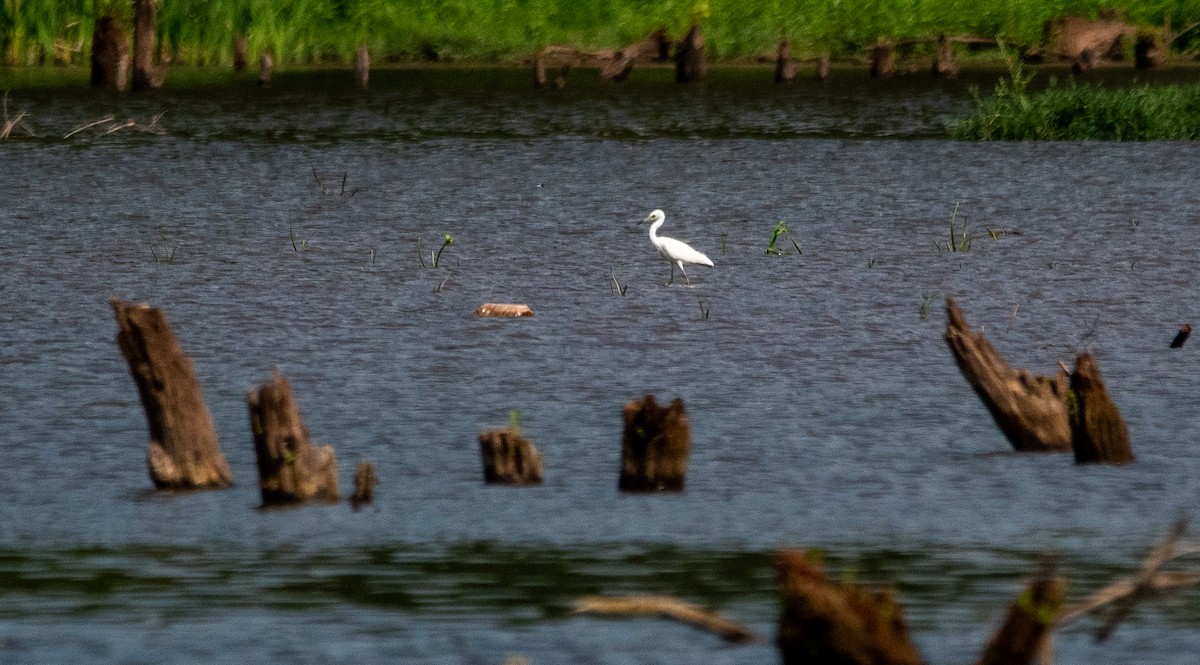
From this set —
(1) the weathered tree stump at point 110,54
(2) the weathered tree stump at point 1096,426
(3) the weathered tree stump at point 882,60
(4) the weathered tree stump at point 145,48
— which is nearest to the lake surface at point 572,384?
(2) the weathered tree stump at point 1096,426

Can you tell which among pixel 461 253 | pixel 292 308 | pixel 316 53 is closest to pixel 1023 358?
pixel 292 308

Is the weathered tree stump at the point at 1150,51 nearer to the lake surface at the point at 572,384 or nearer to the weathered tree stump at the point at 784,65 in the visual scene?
the weathered tree stump at the point at 784,65

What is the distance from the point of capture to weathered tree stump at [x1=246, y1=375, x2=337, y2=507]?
13070 mm

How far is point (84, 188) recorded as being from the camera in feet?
113

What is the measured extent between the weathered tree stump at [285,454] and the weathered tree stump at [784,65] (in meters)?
42.5

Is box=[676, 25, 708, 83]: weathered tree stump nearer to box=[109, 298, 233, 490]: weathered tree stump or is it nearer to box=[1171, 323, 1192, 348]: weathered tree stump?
box=[1171, 323, 1192, 348]: weathered tree stump

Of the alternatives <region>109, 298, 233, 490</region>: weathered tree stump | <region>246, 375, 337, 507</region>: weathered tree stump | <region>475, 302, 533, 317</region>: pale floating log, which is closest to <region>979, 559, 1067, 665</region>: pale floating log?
<region>246, 375, 337, 507</region>: weathered tree stump

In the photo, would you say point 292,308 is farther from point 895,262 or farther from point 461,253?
point 895,262

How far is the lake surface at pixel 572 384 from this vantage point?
442 inches

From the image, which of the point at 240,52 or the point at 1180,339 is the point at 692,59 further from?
the point at 1180,339

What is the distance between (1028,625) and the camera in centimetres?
722

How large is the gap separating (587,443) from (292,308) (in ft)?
24.6

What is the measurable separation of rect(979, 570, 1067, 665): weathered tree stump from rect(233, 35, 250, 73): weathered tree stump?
49.6 m

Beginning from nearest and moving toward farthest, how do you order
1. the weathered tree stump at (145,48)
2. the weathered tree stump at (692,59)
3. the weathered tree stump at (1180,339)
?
1. the weathered tree stump at (1180,339)
2. the weathered tree stump at (145,48)
3. the weathered tree stump at (692,59)
